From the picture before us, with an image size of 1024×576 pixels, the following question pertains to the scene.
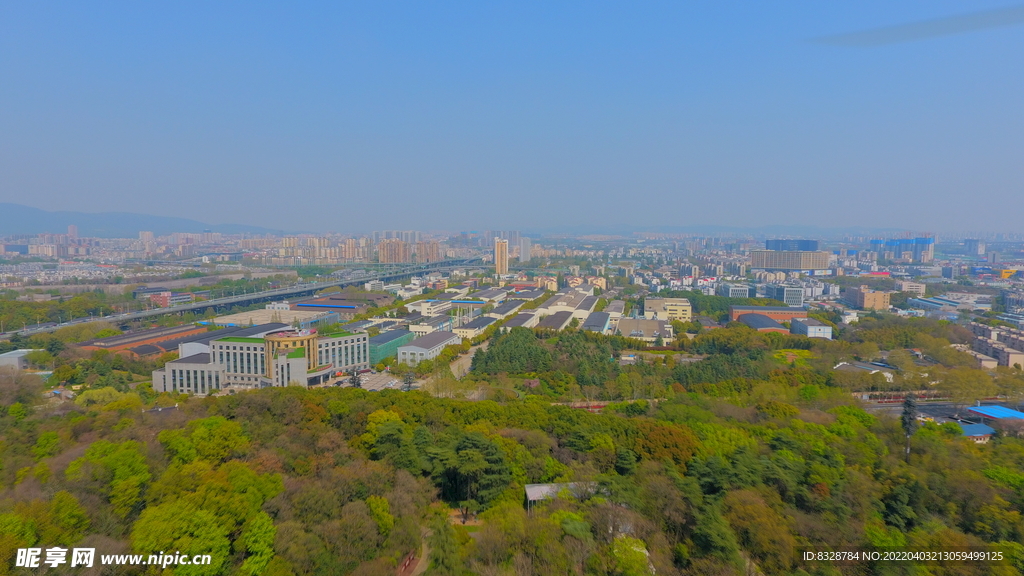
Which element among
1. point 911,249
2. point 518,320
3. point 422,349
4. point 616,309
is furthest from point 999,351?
point 911,249

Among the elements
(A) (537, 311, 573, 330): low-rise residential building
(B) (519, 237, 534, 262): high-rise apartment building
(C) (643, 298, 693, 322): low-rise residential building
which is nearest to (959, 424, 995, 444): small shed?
(A) (537, 311, 573, 330): low-rise residential building

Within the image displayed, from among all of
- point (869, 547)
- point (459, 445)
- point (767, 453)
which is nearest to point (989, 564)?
point (869, 547)

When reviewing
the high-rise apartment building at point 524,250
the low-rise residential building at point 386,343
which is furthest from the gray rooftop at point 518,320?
the high-rise apartment building at point 524,250

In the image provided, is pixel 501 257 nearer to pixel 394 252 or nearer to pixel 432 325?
pixel 394 252

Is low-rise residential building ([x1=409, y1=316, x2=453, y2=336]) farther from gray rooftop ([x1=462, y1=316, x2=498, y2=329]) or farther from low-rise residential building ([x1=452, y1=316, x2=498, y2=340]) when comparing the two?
gray rooftop ([x1=462, y1=316, x2=498, y2=329])

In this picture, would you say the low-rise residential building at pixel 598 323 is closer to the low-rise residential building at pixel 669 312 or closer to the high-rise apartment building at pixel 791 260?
the low-rise residential building at pixel 669 312
